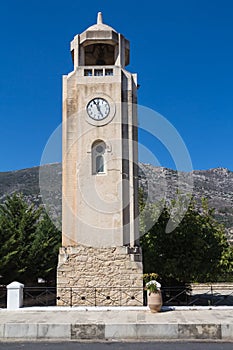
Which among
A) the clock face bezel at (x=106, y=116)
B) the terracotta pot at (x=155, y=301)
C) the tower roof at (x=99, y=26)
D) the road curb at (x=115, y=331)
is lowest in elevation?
the road curb at (x=115, y=331)

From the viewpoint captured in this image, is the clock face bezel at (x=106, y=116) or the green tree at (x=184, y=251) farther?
the green tree at (x=184, y=251)

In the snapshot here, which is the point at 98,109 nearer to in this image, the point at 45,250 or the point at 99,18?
the point at 99,18

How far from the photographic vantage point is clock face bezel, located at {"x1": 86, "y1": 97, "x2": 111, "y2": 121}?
18.9m

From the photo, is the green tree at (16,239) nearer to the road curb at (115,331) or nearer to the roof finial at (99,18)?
the road curb at (115,331)

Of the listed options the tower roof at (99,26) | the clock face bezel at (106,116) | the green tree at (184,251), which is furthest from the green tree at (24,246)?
the tower roof at (99,26)

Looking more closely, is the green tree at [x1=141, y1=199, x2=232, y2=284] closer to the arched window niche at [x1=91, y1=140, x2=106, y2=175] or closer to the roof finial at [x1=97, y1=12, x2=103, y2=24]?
the arched window niche at [x1=91, y1=140, x2=106, y2=175]

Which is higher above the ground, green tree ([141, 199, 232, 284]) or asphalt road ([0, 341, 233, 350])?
green tree ([141, 199, 232, 284])

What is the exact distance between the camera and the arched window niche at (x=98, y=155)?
18.8 meters

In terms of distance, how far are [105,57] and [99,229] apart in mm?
9598

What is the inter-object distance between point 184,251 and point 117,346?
12448 millimetres

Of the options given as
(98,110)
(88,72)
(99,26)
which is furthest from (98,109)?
(99,26)

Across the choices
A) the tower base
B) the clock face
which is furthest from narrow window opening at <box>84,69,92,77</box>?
the tower base

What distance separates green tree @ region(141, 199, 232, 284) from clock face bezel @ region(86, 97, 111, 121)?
857 centimetres

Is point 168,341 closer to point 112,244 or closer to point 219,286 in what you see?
point 112,244
